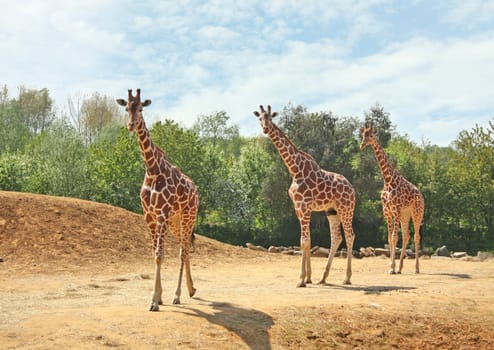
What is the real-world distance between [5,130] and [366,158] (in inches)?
1608

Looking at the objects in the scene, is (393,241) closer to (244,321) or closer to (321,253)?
(321,253)

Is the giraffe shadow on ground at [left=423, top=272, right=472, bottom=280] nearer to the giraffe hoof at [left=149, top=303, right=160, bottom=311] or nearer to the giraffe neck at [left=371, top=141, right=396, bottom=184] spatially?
the giraffe neck at [left=371, top=141, right=396, bottom=184]

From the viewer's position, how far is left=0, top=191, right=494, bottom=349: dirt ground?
28.6 ft

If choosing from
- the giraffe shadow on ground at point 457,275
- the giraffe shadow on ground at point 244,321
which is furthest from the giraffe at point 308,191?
the giraffe shadow on ground at point 457,275

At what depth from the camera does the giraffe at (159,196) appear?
10195 mm

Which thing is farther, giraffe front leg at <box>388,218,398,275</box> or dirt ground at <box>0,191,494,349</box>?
giraffe front leg at <box>388,218,398,275</box>

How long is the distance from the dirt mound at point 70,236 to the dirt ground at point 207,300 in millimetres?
69

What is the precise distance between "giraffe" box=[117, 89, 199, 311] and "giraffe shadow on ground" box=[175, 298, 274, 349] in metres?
0.90

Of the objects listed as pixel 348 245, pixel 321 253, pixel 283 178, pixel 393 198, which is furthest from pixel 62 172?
pixel 348 245

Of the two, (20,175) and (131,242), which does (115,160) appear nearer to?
(20,175)

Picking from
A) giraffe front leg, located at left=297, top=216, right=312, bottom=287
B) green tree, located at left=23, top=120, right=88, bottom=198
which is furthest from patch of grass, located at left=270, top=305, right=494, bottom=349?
green tree, located at left=23, top=120, right=88, bottom=198

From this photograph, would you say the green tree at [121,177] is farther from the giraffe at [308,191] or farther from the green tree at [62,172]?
the giraffe at [308,191]

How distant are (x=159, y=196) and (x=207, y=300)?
8.69 ft

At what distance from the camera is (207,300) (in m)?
11.6
